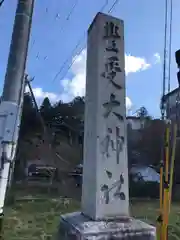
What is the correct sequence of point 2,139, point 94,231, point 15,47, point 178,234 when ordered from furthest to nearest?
1. point 178,234
2. point 15,47
3. point 2,139
4. point 94,231

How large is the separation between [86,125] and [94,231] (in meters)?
1.14

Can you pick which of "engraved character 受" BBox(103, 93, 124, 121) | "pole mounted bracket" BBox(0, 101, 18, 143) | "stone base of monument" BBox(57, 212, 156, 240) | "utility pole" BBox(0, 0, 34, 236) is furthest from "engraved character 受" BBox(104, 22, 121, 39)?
"stone base of monument" BBox(57, 212, 156, 240)

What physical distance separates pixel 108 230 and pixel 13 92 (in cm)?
156

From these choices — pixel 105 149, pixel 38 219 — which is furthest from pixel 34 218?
pixel 105 149

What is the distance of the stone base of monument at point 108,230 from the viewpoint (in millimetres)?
2344

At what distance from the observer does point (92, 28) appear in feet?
10.4

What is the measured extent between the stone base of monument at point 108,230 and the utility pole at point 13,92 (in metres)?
0.73

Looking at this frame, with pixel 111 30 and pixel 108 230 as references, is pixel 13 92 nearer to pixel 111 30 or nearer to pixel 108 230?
pixel 111 30

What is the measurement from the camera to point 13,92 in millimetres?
2645

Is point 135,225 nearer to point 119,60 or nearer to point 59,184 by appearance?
point 119,60

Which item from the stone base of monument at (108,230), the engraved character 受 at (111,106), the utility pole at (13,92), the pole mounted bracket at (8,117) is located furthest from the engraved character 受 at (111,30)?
the stone base of monument at (108,230)

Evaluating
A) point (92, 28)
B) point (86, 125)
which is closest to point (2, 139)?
point (86, 125)

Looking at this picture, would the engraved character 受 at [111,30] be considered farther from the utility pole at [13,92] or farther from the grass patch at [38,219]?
the grass patch at [38,219]

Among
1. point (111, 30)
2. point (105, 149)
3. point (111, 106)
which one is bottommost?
point (105, 149)
